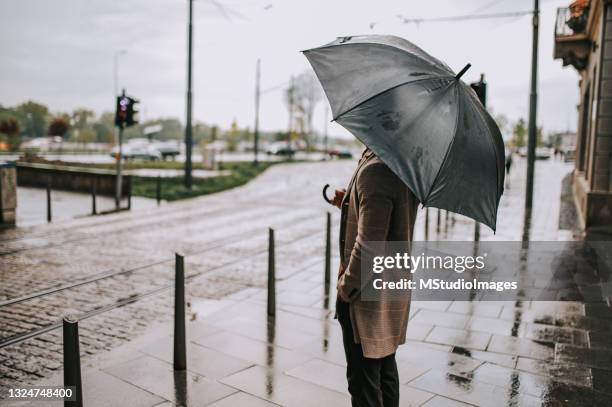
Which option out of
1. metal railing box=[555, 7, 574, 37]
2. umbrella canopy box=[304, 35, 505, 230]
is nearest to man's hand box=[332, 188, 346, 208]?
umbrella canopy box=[304, 35, 505, 230]

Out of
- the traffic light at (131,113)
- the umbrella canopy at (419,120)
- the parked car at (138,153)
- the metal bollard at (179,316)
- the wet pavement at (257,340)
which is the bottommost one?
the wet pavement at (257,340)

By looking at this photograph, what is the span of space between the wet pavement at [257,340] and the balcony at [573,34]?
459 inches

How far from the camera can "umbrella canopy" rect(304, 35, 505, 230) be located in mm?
2494

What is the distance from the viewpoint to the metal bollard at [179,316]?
13.6 feet

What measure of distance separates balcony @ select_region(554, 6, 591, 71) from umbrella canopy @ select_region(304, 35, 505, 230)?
15.0 m

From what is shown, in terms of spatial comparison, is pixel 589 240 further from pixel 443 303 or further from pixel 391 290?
pixel 391 290

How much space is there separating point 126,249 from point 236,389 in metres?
6.11

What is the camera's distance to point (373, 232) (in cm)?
247

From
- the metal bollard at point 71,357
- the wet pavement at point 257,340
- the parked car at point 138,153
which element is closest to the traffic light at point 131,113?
the wet pavement at point 257,340

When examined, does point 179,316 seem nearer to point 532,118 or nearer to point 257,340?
point 257,340

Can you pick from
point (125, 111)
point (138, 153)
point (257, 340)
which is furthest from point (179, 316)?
point (138, 153)

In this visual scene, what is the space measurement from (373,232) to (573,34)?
650 inches

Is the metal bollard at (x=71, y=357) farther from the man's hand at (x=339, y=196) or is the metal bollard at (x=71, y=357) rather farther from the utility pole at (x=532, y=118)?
the utility pole at (x=532, y=118)

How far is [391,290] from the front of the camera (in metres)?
2.64
